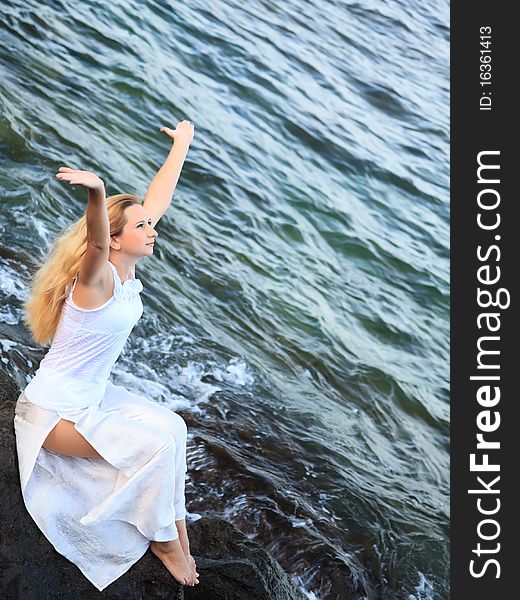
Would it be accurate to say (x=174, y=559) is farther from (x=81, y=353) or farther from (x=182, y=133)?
(x=182, y=133)

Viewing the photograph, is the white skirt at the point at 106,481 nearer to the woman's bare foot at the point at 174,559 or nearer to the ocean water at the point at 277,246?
the woman's bare foot at the point at 174,559

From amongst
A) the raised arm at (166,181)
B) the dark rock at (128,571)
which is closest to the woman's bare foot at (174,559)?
the dark rock at (128,571)

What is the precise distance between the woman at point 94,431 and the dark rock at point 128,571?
61mm

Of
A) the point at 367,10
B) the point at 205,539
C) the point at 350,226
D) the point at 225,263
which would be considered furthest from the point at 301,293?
the point at 367,10

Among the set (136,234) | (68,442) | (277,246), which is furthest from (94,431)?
(277,246)

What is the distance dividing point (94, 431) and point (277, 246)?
6327mm

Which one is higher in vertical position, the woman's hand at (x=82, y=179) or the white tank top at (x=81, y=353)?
the woman's hand at (x=82, y=179)

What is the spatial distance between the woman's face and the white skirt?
0.56 m

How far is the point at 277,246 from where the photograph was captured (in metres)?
9.95

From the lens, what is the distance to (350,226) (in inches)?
431

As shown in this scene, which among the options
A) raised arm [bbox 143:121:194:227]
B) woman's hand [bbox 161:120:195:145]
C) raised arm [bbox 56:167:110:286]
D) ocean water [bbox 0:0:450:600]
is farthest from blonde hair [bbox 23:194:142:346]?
ocean water [bbox 0:0:450:600]

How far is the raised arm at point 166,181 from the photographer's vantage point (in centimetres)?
440

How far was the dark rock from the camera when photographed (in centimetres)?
377

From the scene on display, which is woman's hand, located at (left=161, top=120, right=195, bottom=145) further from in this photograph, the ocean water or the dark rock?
Answer: the ocean water
